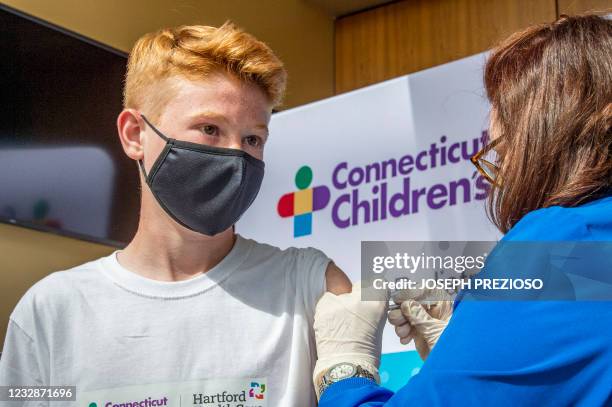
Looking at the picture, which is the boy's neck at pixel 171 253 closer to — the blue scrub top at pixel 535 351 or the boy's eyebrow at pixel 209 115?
the boy's eyebrow at pixel 209 115

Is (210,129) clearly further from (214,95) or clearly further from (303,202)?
(303,202)

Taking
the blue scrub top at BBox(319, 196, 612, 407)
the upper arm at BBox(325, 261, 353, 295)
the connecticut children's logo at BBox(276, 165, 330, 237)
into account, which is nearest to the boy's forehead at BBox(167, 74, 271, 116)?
the upper arm at BBox(325, 261, 353, 295)

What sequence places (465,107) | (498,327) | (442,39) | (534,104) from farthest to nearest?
(442,39) → (465,107) → (534,104) → (498,327)

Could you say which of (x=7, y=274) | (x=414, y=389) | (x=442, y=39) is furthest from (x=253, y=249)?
(x=442, y=39)

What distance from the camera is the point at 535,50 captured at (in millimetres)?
1384

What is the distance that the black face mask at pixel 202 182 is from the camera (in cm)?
168

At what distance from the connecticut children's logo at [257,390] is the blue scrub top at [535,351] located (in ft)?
1.51

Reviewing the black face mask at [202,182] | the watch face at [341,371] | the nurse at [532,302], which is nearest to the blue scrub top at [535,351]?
the nurse at [532,302]

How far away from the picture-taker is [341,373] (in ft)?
4.67

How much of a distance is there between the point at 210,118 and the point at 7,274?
2159mm

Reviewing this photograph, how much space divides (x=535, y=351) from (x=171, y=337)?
2.47 feet

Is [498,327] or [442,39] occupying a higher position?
[442,39]

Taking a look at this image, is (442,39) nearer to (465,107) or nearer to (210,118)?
(465,107)

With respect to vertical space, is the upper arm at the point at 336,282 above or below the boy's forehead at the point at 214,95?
below
